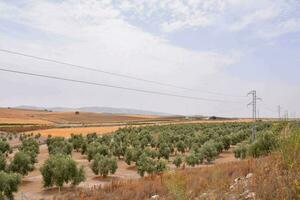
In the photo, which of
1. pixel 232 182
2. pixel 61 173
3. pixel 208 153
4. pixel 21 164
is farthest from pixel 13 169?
pixel 232 182

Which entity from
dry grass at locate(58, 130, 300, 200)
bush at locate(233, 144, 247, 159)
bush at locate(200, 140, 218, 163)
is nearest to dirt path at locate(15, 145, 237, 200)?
bush at locate(233, 144, 247, 159)

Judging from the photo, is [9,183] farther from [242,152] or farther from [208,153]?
[208,153]

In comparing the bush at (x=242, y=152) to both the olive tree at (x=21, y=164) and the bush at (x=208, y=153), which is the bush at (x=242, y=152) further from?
the olive tree at (x=21, y=164)

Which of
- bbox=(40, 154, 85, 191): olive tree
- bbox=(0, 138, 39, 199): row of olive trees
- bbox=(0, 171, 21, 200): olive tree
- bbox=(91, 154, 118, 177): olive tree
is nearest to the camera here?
bbox=(0, 171, 21, 200): olive tree

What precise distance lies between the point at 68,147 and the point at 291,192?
48.8 metres

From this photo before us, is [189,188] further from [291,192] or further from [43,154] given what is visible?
[43,154]

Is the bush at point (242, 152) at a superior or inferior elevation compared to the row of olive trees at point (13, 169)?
superior

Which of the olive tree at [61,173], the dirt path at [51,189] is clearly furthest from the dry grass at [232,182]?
the olive tree at [61,173]

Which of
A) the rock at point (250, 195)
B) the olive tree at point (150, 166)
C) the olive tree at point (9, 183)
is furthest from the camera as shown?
the olive tree at point (150, 166)

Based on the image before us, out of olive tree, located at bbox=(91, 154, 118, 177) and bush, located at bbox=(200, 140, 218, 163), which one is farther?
bush, located at bbox=(200, 140, 218, 163)

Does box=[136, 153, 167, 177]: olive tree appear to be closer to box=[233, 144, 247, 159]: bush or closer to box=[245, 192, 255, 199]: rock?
box=[233, 144, 247, 159]: bush

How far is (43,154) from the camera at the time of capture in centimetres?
5719

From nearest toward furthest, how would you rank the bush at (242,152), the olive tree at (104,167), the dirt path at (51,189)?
the dirt path at (51,189) → the bush at (242,152) → the olive tree at (104,167)

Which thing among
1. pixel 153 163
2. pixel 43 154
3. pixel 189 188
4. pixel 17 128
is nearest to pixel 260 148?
pixel 189 188
